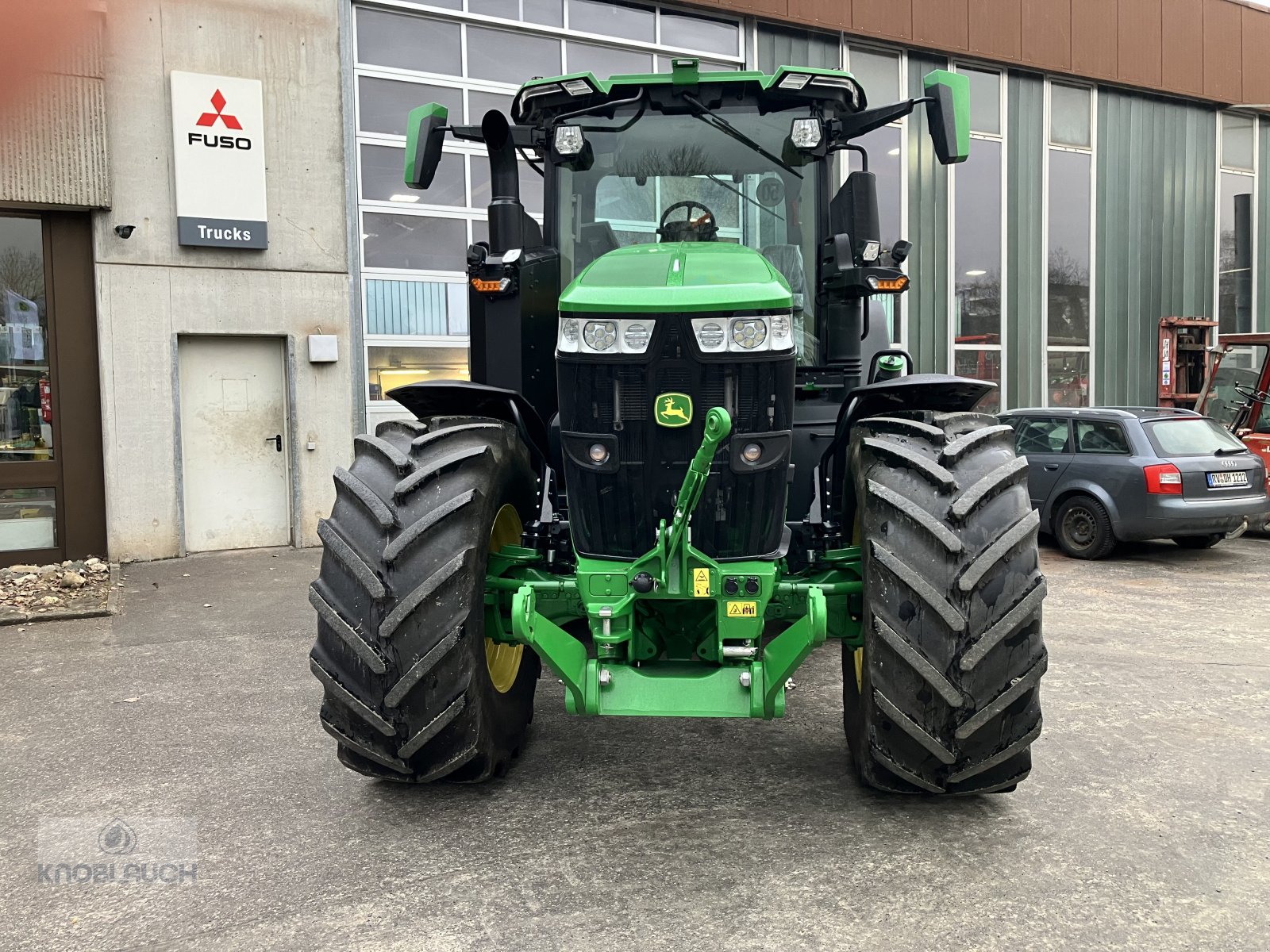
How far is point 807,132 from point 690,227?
655mm

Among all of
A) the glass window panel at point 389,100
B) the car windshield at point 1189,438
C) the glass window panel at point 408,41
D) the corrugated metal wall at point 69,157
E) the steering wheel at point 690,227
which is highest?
the glass window panel at point 408,41

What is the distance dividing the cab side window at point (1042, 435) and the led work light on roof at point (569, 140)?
24.4 ft

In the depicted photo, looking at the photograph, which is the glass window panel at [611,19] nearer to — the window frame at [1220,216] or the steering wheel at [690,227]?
the steering wheel at [690,227]

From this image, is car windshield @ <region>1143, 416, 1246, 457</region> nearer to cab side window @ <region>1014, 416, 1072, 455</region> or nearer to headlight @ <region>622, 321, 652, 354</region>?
cab side window @ <region>1014, 416, 1072, 455</region>

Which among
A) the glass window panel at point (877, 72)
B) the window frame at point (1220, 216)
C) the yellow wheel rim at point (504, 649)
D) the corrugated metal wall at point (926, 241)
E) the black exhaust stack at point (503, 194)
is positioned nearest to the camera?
the yellow wheel rim at point (504, 649)

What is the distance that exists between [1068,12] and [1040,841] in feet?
46.5

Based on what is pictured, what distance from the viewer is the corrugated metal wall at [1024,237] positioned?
14.1 meters

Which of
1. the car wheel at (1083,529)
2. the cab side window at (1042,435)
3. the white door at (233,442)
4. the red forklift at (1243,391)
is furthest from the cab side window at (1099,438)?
the white door at (233,442)

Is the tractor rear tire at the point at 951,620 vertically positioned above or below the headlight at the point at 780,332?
below

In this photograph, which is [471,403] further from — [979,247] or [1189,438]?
[979,247]

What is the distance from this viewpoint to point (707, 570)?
3.42m

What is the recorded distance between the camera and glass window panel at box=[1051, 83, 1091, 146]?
1444cm

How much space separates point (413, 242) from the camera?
35.4 ft

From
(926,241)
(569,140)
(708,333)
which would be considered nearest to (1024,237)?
(926,241)
